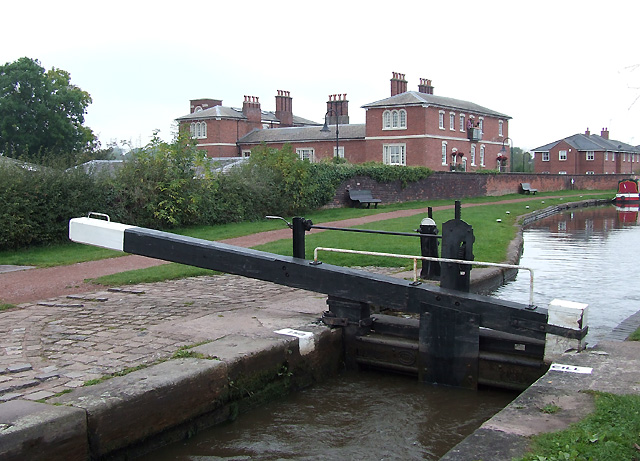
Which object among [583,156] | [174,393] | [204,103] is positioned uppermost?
[204,103]

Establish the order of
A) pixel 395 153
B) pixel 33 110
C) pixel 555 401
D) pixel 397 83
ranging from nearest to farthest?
pixel 555 401 → pixel 395 153 → pixel 397 83 → pixel 33 110

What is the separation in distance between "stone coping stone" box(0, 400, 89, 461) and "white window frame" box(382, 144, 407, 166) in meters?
46.8

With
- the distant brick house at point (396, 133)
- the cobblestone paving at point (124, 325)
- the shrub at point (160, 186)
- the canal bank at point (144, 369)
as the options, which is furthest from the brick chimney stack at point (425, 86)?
the canal bank at point (144, 369)

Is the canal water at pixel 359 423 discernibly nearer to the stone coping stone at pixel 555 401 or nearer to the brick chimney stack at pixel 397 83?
the stone coping stone at pixel 555 401

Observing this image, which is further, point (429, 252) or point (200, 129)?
point (200, 129)

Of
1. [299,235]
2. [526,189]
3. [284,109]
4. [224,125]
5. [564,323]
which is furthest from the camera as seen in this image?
[284,109]

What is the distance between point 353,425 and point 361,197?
78.5 feet

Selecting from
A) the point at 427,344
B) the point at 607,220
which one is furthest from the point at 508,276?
the point at 607,220

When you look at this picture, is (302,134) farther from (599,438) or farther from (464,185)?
(599,438)

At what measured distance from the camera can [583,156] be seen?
75.9 meters

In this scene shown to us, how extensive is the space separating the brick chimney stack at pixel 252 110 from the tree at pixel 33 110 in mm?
14549

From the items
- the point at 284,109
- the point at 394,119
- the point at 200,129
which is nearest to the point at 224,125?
the point at 200,129

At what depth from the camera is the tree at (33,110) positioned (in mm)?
54312

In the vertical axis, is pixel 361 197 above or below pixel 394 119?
below
